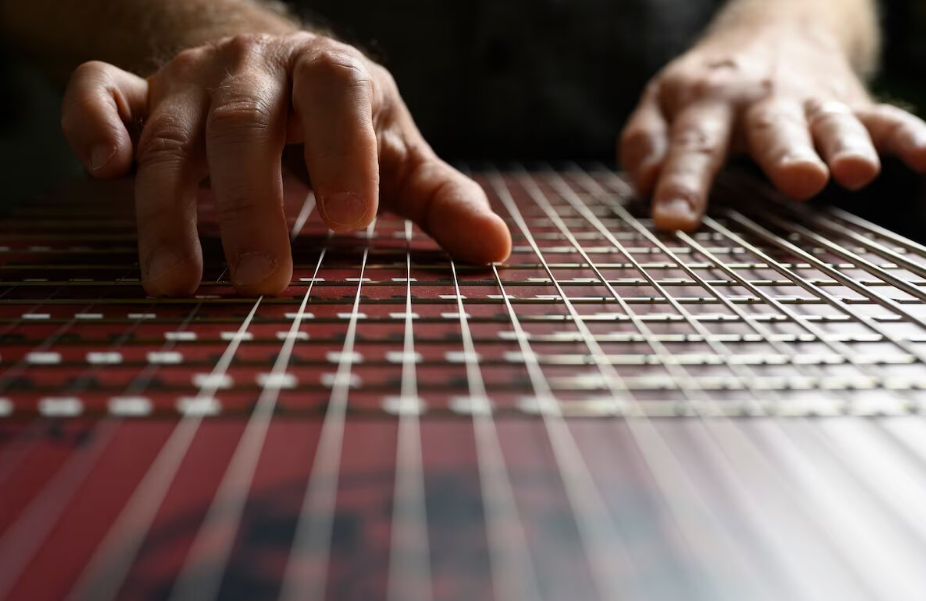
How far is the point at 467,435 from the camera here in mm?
320

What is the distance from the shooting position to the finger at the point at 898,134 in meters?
0.76

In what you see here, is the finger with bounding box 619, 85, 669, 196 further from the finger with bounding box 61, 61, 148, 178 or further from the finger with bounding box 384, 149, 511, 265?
the finger with bounding box 61, 61, 148, 178

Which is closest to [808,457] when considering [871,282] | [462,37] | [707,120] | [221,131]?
[871,282]

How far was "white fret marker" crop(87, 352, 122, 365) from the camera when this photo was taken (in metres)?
0.39

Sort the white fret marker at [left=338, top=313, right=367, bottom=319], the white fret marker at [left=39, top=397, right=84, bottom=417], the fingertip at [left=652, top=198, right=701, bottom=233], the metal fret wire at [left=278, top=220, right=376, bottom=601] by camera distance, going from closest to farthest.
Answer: the metal fret wire at [left=278, top=220, right=376, bottom=601]
the white fret marker at [left=39, top=397, right=84, bottom=417]
the white fret marker at [left=338, top=313, right=367, bottom=319]
the fingertip at [left=652, top=198, right=701, bottom=233]

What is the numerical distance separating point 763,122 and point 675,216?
0.68 ft

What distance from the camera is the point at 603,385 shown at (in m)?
0.36

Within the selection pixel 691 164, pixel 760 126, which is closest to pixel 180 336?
pixel 691 164

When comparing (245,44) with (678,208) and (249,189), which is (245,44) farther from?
(678,208)

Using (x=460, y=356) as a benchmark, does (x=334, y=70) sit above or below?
above

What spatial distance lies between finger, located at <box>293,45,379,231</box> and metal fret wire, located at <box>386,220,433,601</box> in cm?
18

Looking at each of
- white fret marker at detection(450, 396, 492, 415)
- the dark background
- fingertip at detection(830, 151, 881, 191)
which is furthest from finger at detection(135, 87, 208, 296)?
the dark background

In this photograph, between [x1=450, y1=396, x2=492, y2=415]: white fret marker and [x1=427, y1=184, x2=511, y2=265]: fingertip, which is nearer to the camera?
[x1=450, y1=396, x2=492, y2=415]: white fret marker

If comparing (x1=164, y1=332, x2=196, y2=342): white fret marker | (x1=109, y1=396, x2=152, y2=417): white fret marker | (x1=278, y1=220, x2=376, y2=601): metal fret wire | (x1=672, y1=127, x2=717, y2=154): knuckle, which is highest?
(x1=672, y1=127, x2=717, y2=154): knuckle
